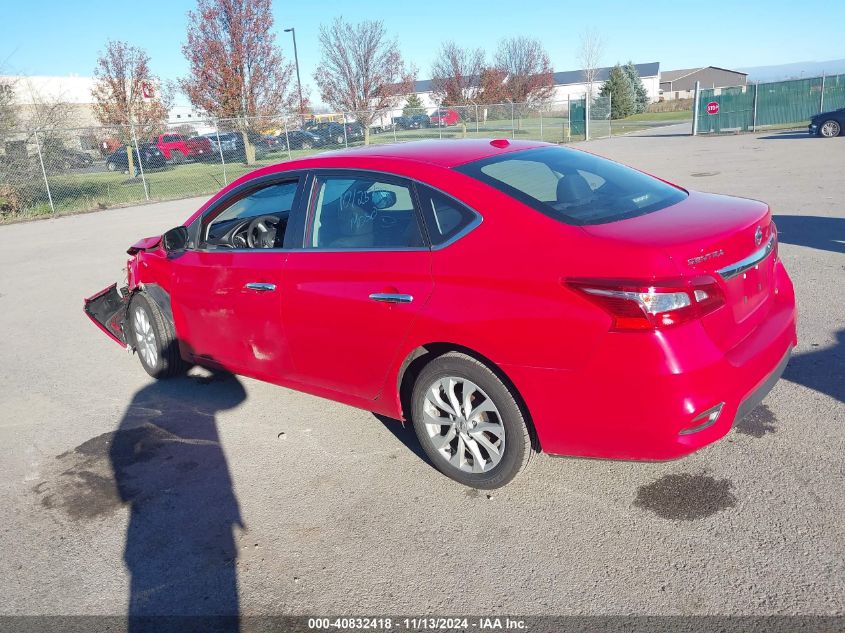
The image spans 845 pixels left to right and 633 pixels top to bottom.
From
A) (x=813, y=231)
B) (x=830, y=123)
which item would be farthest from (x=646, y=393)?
(x=830, y=123)

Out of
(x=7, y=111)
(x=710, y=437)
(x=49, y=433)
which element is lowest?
(x=49, y=433)

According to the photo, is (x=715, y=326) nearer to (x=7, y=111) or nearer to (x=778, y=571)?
(x=778, y=571)

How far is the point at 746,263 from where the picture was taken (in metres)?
3.19

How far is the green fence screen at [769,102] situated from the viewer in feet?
101

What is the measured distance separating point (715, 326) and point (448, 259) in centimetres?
124

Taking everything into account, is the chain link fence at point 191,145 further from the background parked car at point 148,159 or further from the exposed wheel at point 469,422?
the exposed wheel at point 469,422

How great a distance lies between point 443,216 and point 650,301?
1150mm

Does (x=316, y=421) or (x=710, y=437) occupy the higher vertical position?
(x=710, y=437)

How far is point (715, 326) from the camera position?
9.76 ft

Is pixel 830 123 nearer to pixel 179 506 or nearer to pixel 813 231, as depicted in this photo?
pixel 813 231

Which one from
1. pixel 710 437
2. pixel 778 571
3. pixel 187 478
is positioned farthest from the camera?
pixel 187 478

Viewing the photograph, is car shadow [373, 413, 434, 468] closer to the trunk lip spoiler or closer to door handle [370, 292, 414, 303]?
door handle [370, 292, 414, 303]

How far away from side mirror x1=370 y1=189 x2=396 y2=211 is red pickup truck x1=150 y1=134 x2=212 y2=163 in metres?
24.6

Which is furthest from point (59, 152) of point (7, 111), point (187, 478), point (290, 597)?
point (290, 597)
